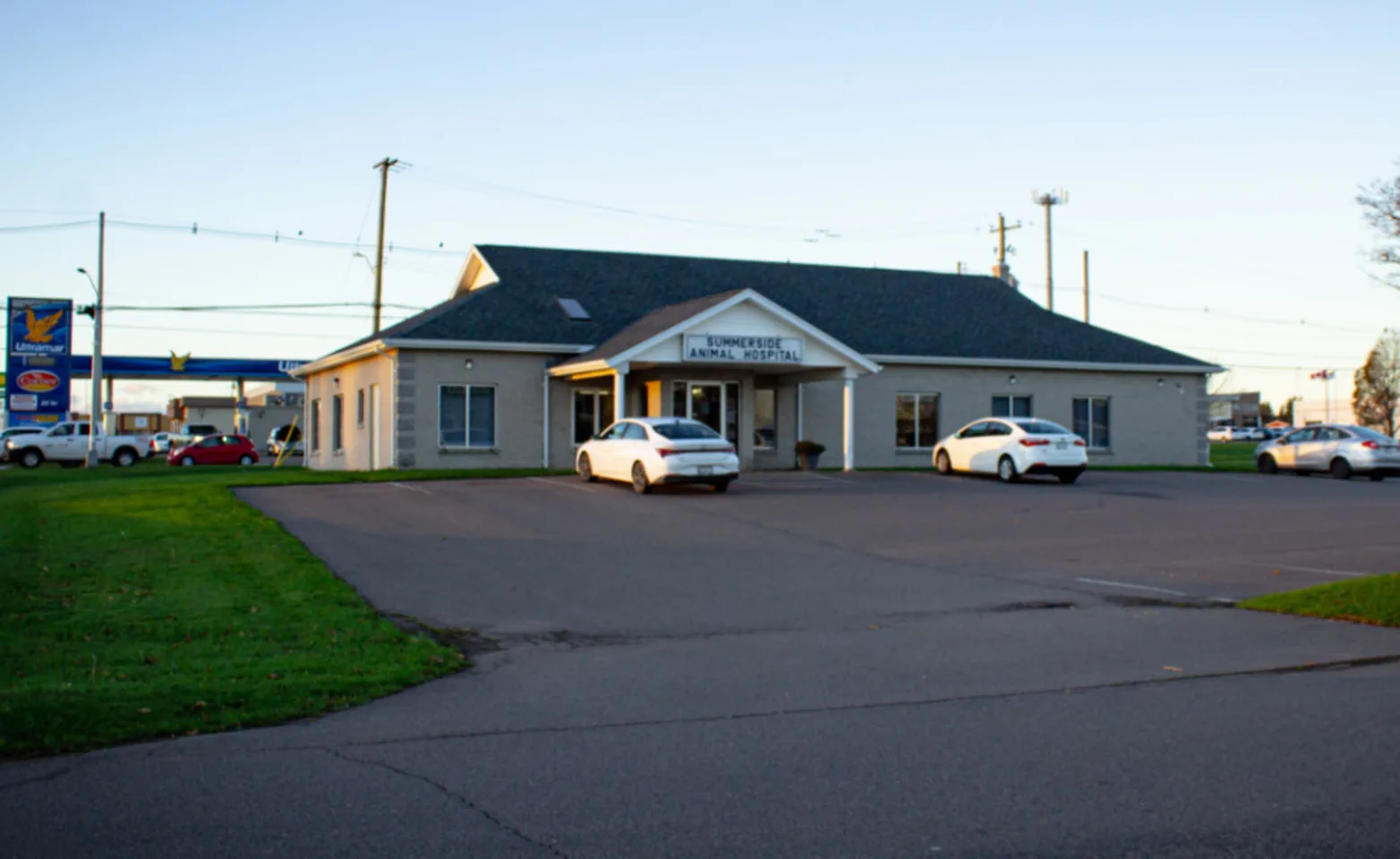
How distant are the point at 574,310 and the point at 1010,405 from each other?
1288 cm

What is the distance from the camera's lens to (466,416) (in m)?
28.5

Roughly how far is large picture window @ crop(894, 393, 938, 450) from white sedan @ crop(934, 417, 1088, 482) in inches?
197

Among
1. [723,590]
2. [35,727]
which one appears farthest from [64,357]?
[35,727]

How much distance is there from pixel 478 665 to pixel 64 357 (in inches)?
1708

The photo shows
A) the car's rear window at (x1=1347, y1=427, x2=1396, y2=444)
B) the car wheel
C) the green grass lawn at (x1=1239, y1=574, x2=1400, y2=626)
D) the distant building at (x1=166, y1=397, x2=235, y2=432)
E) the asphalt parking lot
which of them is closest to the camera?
the asphalt parking lot

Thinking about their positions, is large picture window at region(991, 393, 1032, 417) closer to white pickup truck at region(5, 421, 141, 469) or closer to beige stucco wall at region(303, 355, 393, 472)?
beige stucco wall at region(303, 355, 393, 472)

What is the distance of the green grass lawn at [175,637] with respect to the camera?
671 centimetres

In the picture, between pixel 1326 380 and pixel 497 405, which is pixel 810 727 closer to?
pixel 497 405

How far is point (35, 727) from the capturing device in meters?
6.25

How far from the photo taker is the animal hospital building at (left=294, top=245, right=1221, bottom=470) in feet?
90.8

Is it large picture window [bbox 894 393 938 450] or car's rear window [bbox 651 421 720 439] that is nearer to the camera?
car's rear window [bbox 651 421 720 439]

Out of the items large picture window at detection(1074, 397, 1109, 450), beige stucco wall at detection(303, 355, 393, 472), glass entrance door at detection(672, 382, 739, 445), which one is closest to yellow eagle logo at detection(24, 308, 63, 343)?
beige stucco wall at detection(303, 355, 393, 472)

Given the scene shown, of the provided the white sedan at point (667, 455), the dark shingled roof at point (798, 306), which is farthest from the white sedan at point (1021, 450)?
the white sedan at point (667, 455)

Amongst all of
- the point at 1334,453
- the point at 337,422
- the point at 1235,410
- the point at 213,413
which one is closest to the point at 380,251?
the point at 337,422
